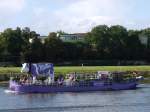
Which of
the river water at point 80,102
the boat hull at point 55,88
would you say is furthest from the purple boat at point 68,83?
the river water at point 80,102

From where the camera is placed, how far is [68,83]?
456 feet

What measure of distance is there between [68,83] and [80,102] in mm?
25658

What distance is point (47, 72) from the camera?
5571 inches

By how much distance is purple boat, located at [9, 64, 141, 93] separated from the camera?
13650 cm

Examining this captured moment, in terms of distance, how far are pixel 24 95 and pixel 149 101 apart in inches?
1091

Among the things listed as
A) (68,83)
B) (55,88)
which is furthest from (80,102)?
(68,83)

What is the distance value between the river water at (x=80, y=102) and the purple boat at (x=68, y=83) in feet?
11.3

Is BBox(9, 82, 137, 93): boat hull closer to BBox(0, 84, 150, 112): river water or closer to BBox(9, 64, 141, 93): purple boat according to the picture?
BBox(9, 64, 141, 93): purple boat

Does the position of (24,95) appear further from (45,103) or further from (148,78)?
(148,78)

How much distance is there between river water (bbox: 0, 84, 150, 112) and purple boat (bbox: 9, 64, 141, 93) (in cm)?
345

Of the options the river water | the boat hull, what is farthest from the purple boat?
the river water

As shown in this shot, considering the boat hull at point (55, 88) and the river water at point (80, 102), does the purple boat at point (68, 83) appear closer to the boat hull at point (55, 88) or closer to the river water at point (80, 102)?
the boat hull at point (55, 88)

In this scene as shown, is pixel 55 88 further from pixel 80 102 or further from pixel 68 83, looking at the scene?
pixel 80 102

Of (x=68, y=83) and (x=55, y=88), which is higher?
(x=68, y=83)
